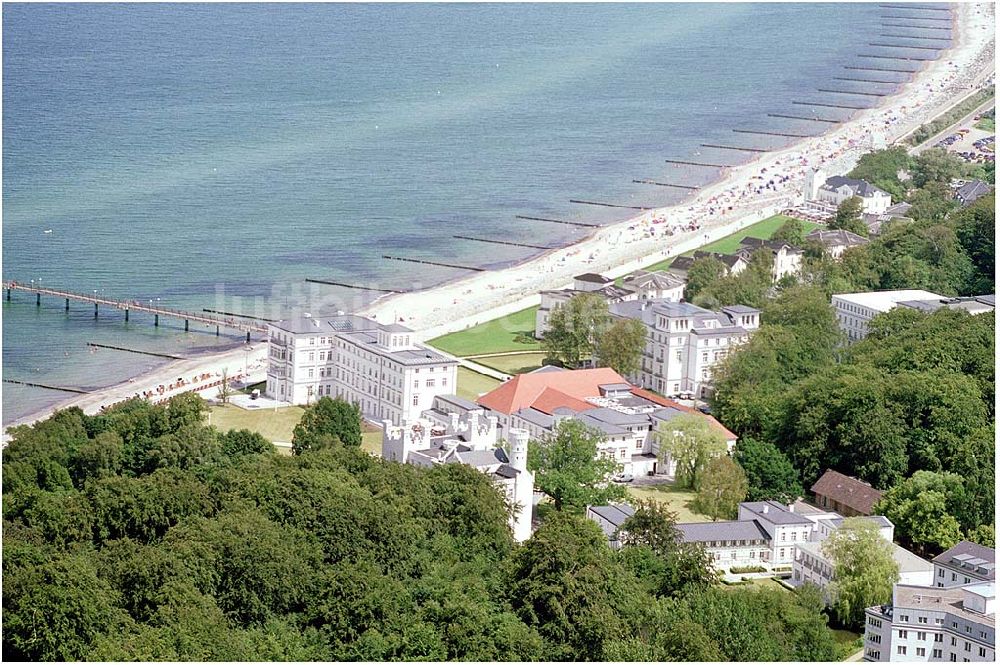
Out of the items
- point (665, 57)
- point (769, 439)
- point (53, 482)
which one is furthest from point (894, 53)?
point (53, 482)

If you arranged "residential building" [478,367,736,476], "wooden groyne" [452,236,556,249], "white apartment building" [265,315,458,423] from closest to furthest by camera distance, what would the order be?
"residential building" [478,367,736,476]
"white apartment building" [265,315,458,423]
"wooden groyne" [452,236,556,249]

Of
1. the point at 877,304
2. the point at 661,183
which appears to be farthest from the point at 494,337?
the point at 661,183

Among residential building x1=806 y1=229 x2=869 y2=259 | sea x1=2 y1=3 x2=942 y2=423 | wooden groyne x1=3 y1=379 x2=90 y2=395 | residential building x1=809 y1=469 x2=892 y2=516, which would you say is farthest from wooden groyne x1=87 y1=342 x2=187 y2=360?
residential building x1=806 y1=229 x2=869 y2=259

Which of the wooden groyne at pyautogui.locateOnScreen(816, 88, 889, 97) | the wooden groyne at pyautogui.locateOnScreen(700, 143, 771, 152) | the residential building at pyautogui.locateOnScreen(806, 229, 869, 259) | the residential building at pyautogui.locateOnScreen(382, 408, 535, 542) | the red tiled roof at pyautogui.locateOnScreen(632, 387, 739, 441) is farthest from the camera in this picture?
the wooden groyne at pyautogui.locateOnScreen(816, 88, 889, 97)

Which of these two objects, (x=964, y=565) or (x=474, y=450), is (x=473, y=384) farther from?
(x=964, y=565)

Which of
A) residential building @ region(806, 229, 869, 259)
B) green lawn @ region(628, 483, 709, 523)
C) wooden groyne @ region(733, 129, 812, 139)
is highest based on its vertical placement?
wooden groyne @ region(733, 129, 812, 139)

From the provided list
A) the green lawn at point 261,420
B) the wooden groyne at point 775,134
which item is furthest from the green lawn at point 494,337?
the wooden groyne at point 775,134

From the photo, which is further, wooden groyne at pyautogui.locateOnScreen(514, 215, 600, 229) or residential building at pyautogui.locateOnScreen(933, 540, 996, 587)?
wooden groyne at pyautogui.locateOnScreen(514, 215, 600, 229)

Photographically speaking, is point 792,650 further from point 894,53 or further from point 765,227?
point 894,53

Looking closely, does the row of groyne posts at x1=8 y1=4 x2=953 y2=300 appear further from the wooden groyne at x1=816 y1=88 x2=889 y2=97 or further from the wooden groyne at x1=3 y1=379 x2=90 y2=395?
the wooden groyne at x1=3 y1=379 x2=90 y2=395
